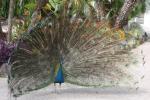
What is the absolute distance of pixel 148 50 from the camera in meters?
17.4

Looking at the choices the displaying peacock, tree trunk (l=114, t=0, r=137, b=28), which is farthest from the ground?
tree trunk (l=114, t=0, r=137, b=28)

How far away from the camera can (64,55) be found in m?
8.57

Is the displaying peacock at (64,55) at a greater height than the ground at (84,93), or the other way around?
the displaying peacock at (64,55)

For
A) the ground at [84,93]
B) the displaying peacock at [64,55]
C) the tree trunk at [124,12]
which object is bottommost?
the ground at [84,93]

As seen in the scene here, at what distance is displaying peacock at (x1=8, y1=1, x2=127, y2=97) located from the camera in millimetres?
8398

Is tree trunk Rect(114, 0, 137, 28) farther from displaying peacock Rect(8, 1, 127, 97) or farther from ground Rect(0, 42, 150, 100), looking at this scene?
displaying peacock Rect(8, 1, 127, 97)

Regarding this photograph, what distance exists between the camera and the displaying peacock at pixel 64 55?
8.40 meters

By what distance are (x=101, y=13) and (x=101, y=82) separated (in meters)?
8.91

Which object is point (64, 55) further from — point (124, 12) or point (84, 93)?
point (124, 12)

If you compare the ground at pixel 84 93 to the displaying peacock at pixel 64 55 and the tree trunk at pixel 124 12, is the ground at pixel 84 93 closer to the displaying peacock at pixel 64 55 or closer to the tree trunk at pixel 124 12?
the displaying peacock at pixel 64 55

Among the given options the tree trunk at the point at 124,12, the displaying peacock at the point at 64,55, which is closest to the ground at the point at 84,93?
the displaying peacock at the point at 64,55

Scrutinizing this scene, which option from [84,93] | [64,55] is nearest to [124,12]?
[84,93]

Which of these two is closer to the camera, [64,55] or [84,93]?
[64,55]

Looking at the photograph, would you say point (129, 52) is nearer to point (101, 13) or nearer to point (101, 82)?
point (101, 82)
